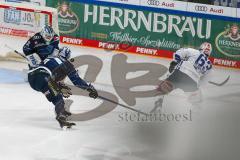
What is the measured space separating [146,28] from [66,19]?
7.73 ft

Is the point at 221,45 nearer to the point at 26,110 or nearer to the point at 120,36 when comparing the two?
the point at 120,36

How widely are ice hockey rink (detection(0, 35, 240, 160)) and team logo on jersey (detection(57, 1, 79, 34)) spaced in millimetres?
3105

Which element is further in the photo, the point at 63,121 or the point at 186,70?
the point at 186,70

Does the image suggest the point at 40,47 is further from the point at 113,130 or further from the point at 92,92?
the point at 113,130

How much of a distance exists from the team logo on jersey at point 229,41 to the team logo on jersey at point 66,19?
4055mm

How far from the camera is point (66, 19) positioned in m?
18.6

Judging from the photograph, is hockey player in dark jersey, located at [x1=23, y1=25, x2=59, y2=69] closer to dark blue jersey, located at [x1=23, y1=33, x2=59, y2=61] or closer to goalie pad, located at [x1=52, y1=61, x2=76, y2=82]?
dark blue jersey, located at [x1=23, y1=33, x2=59, y2=61]

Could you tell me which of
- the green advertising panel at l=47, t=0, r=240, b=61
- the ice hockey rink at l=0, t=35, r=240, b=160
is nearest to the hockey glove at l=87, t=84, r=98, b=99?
the ice hockey rink at l=0, t=35, r=240, b=160

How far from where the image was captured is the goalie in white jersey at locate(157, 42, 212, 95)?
46.1 ft

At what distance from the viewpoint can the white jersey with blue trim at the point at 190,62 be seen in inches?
552

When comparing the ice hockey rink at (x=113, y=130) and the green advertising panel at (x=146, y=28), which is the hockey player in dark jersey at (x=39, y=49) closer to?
the ice hockey rink at (x=113, y=130)

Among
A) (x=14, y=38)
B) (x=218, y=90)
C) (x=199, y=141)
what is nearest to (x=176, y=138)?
(x=199, y=141)

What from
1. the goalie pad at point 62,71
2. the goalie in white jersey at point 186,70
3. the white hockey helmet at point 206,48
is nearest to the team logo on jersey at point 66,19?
the white hockey helmet at point 206,48

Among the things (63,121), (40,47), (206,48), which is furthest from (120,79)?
(63,121)
